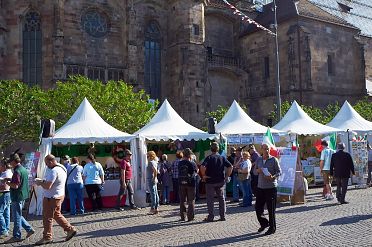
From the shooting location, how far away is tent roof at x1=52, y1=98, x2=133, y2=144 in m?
13.5

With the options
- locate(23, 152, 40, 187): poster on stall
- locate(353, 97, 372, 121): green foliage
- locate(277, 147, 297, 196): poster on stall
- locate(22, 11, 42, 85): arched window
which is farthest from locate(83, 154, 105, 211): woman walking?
locate(353, 97, 372, 121): green foliage

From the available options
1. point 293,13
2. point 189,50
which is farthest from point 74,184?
point 293,13

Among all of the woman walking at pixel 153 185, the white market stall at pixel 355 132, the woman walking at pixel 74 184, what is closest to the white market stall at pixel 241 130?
the white market stall at pixel 355 132

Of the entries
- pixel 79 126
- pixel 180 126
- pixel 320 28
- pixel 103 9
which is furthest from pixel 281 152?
pixel 320 28

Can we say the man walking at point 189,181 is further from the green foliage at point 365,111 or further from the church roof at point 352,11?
the church roof at point 352,11

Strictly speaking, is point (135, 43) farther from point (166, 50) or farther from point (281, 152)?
point (281, 152)

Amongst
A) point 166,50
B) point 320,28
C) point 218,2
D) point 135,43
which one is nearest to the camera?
point 135,43

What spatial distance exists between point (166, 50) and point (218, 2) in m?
7.46

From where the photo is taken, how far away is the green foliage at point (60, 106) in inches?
760

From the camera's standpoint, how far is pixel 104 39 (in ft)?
92.6

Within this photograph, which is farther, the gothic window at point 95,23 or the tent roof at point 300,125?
the gothic window at point 95,23

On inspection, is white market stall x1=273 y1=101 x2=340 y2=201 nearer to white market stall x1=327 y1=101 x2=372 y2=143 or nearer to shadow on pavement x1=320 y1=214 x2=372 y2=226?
white market stall x1=327 y1=101 x2=372 y2=143

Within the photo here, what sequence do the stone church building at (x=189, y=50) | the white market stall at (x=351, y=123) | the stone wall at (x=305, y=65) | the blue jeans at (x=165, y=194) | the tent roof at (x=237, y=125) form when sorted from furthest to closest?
the stone wall at (x=305, y=65)
the stone church building at (x=189, y=50)
the white market stall at (x=351, y=123)
the tent roof at (x=237, y=125)
the blue jeans at (x=165, y=194)

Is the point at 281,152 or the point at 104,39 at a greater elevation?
the point at 104,39
